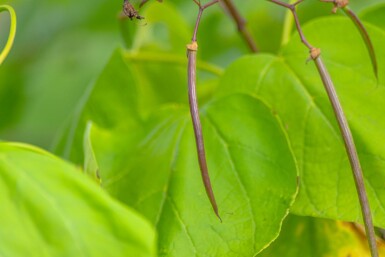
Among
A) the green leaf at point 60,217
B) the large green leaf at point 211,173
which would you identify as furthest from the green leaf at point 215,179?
the green leaf at point 60,217

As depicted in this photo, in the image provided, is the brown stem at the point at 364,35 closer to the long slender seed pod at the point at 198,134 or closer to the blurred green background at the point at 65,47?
the long slender seed pod at the point at 198,134

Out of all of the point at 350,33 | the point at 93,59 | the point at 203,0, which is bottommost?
the point at 93,59

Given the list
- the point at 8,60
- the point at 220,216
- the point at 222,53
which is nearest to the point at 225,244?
the point at 220,216

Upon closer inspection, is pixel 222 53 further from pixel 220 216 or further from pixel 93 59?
pixel 220 216

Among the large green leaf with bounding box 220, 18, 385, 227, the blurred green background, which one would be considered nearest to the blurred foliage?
the large green leaf with bounding box 220, 18, 385, 227

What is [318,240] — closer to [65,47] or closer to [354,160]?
[354,160]

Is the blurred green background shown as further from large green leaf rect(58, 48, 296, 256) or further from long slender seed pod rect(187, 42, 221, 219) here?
long slender seed pod rect(187, 42, 221, 219)
